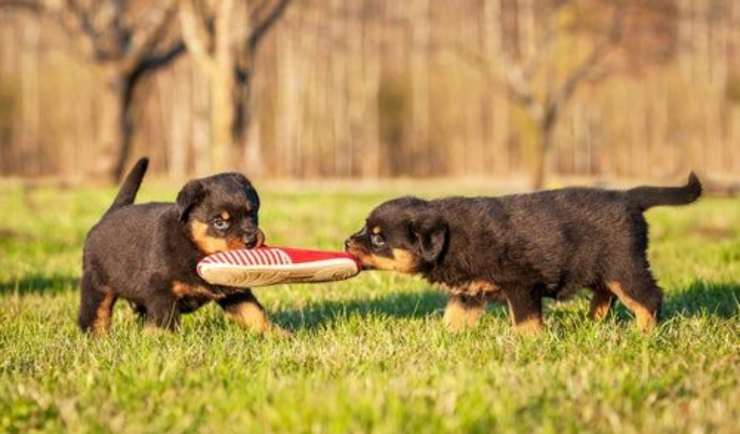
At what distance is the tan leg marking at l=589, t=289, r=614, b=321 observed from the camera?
5.67 metres

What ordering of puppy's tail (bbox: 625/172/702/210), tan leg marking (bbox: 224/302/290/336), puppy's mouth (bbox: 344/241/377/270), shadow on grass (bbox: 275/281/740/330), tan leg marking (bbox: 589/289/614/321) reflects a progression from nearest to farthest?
1. tan leg marking (bbox: 224/302/290/336)
2. puppy's mouth (bbox: 344/241/377/270)
3. puppy's tail (bbox: 625/172/702/210)
4. tan leg marking (bbox: 589/289/614/321)
5. shadow on grass (bbox: 275/281/740/330)

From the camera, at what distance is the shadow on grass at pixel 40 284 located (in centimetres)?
753

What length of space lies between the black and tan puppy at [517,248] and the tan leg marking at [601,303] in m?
0.23

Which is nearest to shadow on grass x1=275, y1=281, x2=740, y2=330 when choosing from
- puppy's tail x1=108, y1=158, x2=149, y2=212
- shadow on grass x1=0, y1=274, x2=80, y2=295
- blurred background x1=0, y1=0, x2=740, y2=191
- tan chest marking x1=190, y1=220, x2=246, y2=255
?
tan chest marking x1=190, y1=220, x2=246, y2=255

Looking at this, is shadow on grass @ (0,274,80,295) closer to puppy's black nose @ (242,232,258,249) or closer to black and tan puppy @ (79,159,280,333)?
black and tan puppy @ (79,159,280,333)

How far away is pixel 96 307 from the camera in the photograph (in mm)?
5664

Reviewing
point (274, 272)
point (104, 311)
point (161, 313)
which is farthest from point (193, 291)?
point (104, 311)

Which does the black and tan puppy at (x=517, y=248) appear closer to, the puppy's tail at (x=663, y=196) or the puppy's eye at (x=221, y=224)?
the puppy's tail at (x=663, y=196)

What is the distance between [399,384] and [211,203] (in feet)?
6.28

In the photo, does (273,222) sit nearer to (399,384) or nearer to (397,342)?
(397,342)

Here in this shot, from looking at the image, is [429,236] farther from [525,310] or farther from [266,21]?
[266,21]

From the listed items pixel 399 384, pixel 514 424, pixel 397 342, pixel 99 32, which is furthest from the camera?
pixel 99 32

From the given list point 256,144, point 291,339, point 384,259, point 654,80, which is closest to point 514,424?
point 291,339

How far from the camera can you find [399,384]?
357 centimetres
